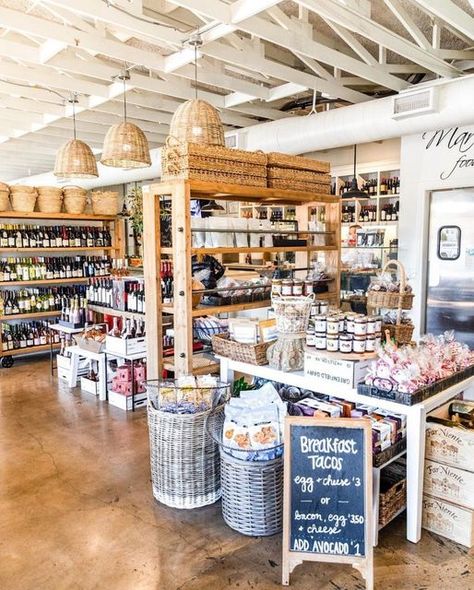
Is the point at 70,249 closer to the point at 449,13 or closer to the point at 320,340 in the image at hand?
the point at 320,340

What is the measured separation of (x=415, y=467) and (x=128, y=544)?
1.54 metres

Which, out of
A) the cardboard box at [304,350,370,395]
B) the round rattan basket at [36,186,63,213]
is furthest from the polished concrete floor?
the round rattan basket at [36,186,63,213]

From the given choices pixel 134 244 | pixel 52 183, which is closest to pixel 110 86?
pixel 52 183

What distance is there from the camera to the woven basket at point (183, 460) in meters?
2.88

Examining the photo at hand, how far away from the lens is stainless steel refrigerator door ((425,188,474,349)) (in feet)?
19.2

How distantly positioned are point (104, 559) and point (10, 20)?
3.74m

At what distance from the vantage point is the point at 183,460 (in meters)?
2.90

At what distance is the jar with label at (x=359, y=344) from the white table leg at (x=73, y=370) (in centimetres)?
369

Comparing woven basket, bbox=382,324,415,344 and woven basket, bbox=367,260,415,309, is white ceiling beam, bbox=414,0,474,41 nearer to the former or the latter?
woven basket, bbox=367,260,415,309

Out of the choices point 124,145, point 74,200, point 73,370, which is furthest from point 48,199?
point 124,145

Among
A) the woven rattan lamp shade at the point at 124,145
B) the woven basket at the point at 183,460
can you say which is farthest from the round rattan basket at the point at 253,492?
the woven rattan lamp shade at the point at 124,145

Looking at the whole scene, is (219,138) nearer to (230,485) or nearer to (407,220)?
(230,485)

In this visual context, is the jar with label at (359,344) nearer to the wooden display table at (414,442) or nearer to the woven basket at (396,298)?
the wooden display table at (414,442)

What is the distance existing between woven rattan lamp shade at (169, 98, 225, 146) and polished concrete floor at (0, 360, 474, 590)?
2427 millimetres
